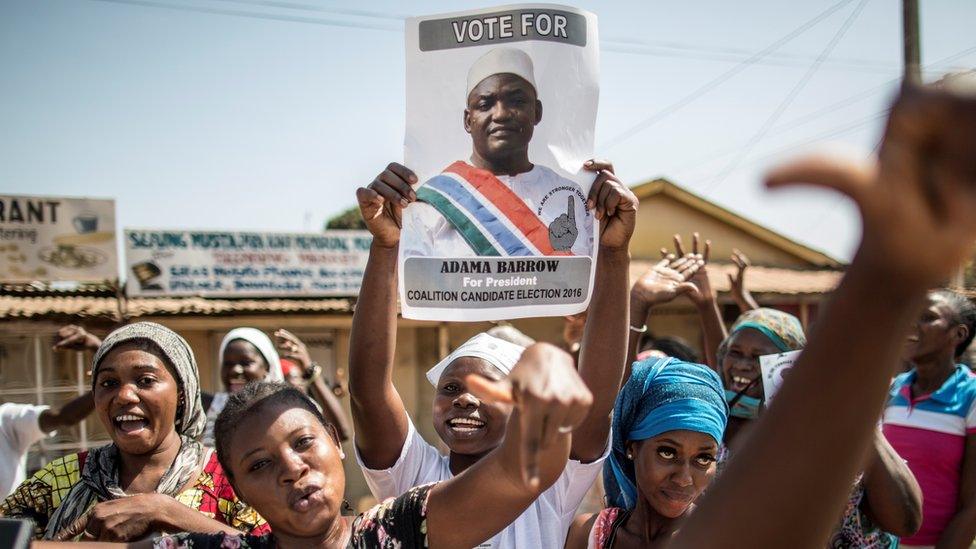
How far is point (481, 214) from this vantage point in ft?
7.29

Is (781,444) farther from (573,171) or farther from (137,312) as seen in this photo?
(137,312)

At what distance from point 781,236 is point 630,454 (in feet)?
51.5

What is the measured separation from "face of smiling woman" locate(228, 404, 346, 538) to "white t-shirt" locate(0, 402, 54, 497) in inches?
101

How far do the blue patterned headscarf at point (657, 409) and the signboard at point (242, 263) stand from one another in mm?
8349

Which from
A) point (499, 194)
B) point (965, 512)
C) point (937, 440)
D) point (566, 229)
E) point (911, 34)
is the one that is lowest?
point (965, 512)

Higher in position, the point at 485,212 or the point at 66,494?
the point at 485,212

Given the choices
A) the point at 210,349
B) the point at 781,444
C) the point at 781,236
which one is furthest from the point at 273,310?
the point at 781,236

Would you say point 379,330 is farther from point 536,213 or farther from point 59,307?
point 59,307

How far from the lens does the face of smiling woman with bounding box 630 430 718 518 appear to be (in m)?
2.23

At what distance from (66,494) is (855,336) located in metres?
2.48

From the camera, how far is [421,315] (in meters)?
2.27

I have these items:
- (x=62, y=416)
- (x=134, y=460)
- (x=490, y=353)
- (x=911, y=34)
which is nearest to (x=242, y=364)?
(x=62, y=416)

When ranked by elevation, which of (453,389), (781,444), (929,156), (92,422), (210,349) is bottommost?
(92,422)

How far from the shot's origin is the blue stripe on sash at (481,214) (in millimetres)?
2209
